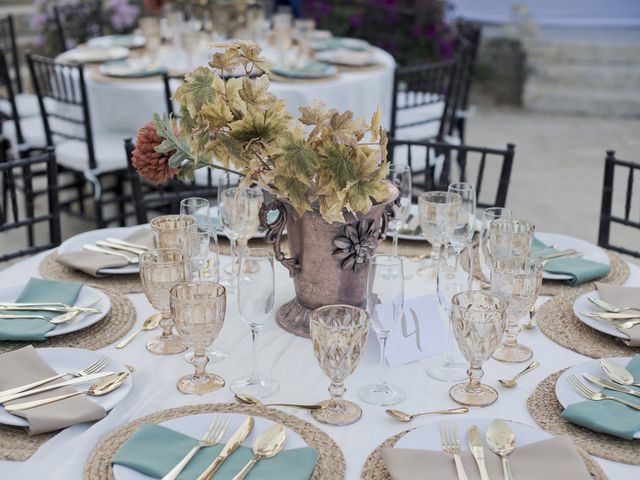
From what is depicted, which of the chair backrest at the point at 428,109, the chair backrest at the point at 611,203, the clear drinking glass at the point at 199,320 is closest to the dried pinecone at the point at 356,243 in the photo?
the clear drinking glass at the point at 199,320

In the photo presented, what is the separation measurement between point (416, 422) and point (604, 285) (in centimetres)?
61

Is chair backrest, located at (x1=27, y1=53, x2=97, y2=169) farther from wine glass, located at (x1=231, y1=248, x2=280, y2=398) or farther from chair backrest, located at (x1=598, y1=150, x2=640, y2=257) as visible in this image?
wine glass, located at (x1=231, y1=248, x2=280, y2=398)

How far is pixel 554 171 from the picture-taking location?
5207 millimetres

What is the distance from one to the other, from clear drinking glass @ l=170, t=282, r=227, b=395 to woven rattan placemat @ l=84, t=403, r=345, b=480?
8 cm

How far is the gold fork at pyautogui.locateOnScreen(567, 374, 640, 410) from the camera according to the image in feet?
3.99

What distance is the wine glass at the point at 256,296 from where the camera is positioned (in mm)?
1225

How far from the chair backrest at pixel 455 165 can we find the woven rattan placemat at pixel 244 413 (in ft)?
3.60

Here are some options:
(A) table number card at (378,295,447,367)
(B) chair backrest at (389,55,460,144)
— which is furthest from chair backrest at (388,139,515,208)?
(A) table number card at (378,295,447,367)

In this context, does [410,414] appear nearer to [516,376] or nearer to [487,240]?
[516,376]

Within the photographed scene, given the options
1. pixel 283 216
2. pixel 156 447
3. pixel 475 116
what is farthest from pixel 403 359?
pixel 475 116

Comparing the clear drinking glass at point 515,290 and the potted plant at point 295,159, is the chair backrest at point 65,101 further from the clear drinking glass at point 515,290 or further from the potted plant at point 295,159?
the clear drinking glass at point 515,290

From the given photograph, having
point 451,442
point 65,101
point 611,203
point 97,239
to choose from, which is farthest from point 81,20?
point 451,442

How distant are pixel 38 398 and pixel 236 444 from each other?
332 millimetres

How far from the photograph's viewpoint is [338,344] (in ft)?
3.64
